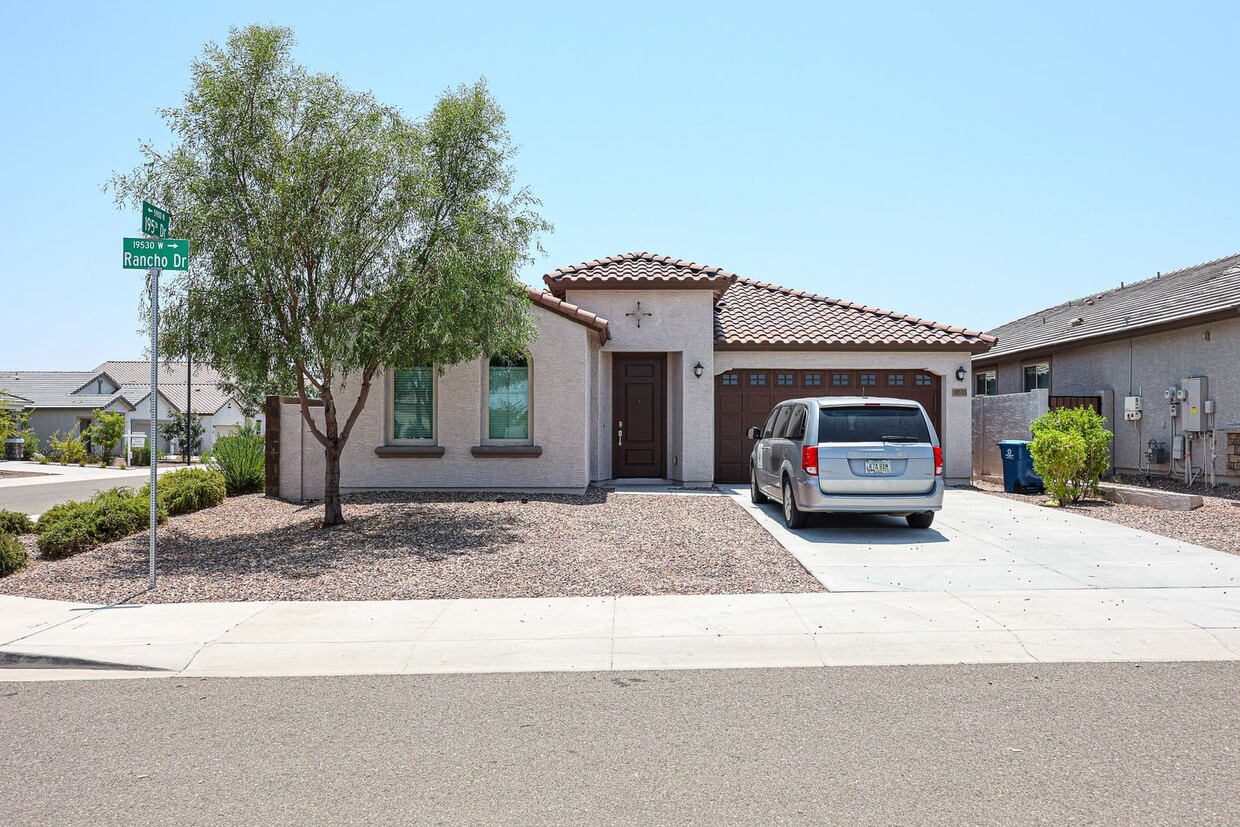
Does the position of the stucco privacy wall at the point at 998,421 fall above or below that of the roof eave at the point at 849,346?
below

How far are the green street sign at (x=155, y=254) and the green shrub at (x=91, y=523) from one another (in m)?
4.17

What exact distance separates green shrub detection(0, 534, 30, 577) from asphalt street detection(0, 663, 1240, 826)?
14.6 ft

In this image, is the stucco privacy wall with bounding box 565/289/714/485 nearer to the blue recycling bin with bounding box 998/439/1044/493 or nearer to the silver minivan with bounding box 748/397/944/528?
the silver minivan with bounding box 748/397/944/528

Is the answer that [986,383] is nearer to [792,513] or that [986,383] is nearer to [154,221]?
[792,513]

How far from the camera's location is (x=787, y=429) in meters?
11.9

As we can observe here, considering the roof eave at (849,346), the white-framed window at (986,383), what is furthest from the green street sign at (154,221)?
the white-framed window at (986,383)

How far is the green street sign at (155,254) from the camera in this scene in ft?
25.5

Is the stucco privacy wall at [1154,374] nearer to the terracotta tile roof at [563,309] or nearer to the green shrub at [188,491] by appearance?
the terracotta tile roof at [563,309]

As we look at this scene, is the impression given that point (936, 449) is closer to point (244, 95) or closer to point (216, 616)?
point (216, 616)

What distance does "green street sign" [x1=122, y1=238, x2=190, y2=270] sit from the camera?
25.5 feet

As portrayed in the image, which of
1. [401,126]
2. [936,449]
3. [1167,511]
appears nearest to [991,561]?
[936,449]

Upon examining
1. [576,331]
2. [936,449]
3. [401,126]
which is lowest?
[936,449]

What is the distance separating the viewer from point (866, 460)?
413 inches

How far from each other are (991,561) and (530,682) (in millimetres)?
5874
